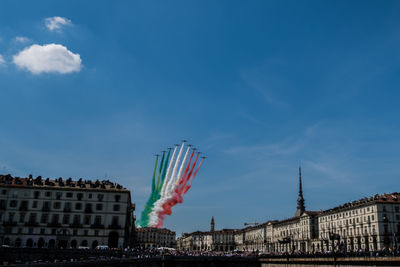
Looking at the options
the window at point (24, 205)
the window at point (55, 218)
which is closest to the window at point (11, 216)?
the window at point (24, 205)

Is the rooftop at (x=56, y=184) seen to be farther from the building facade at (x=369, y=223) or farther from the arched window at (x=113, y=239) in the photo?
the building facade at (x=369, y=223)

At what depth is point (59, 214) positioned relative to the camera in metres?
78.9

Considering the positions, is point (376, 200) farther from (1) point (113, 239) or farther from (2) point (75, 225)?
(2) point (75, 225)

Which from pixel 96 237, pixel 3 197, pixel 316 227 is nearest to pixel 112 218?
pixel 96 237

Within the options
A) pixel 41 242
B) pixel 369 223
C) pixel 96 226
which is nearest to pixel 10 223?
pixel 41 242

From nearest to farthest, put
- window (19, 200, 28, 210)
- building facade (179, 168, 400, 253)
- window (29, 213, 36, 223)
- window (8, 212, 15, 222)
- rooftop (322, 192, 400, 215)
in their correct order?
window (8, 212, 15, 222) → window (29, 213, 36, 223) → window (19, 200, 28, 210) → building facade (179, 168, 400, 253) → rooftop (322, 192, 400, 215)

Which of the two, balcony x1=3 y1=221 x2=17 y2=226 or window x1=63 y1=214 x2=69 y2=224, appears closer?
balcony x1=3 y1=221 x2=17 y2=226

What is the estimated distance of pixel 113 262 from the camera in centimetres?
4888

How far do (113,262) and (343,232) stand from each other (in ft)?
237

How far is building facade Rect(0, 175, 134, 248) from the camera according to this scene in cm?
7644

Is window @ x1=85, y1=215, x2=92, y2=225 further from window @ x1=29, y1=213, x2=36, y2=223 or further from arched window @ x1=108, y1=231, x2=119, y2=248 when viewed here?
window @ x1=29, y1=213, x2=36, y2=223

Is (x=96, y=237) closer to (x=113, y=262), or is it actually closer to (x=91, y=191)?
(x=91, y=191)

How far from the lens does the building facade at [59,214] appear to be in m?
76.4

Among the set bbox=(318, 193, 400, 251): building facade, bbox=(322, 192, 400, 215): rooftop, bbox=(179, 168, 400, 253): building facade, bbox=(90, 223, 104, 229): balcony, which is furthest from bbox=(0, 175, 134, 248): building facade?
bbox=(322, 192, 400, 215): rooftop
